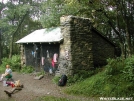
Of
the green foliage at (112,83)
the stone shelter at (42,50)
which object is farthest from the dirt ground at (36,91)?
the stone shelter at (42,50)

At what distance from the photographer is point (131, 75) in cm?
1016

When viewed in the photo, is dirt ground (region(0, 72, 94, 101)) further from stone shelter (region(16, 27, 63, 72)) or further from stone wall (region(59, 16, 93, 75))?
stone shelter (region(16, 27, 63, 72))

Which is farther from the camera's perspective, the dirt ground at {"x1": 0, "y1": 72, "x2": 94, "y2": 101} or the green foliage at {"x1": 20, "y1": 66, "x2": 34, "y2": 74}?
the green foliage at {"x1": 20, "y1": 66, "x2": 34, "y2": 74}

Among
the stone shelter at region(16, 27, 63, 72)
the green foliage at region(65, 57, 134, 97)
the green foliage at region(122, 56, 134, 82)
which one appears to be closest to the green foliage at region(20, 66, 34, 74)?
the stone shelter at region(16, 27, 63, 72)

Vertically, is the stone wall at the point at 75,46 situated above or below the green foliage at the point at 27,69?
above

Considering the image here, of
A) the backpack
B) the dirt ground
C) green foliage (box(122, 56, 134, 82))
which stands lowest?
the dirt ground

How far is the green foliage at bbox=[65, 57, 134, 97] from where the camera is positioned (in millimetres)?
9680

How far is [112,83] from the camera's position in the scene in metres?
10.3

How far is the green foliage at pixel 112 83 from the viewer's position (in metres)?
9.68

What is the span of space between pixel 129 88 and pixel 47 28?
422 inches

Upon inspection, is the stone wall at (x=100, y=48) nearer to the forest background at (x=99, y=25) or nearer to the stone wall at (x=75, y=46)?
the forest background at (x=99, y=25)

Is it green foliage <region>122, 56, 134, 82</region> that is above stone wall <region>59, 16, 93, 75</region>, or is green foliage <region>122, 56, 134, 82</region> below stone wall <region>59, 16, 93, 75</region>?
below

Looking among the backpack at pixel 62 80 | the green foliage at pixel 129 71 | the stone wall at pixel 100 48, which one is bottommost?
the backpack at pixel 62 80

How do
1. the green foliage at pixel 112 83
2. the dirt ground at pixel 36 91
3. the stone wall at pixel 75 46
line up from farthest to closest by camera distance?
the stone wall at pixel 75 46 → the dirt ground at pixel 36 91 → the green foliage at pixel 112 83
